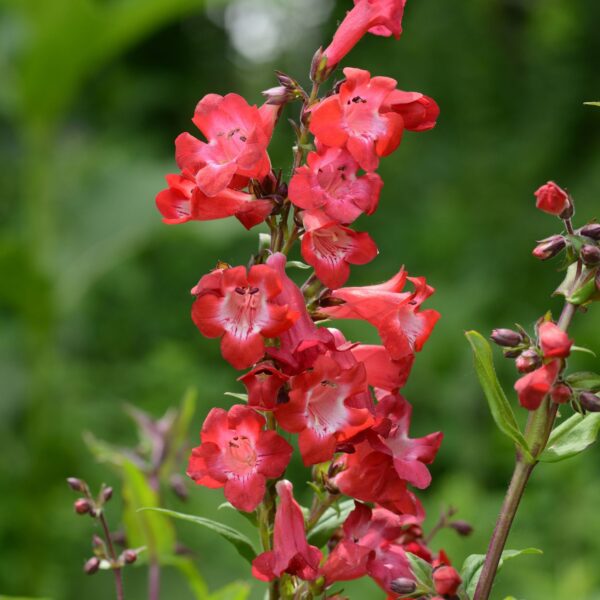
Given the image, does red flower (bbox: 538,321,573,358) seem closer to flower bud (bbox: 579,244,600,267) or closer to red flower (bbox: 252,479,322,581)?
flower bud (bbox: 579,244,600,267)

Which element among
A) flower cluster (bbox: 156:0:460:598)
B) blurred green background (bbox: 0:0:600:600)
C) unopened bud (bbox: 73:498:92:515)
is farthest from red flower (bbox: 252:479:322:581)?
blurred green background (bbox: 0:0:600:600)

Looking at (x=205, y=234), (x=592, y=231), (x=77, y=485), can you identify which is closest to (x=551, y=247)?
(x=592, y=231)

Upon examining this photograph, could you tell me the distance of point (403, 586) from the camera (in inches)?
27.9

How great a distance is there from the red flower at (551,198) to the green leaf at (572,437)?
154 millimetres

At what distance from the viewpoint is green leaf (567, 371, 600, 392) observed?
712mm

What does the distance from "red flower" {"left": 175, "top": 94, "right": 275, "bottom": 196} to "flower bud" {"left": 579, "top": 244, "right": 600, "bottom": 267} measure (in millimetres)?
229

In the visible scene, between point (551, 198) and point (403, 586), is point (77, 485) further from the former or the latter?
point (551, 198)

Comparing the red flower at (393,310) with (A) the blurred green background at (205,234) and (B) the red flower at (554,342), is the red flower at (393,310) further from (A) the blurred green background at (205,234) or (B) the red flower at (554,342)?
(A) the blurred green background at (205,234)

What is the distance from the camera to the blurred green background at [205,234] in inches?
114

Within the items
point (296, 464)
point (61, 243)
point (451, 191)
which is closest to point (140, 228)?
point (61, 243)

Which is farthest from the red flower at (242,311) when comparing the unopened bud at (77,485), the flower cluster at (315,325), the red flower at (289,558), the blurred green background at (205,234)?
the blurred green background at (205,234)

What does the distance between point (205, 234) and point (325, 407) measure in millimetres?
2771

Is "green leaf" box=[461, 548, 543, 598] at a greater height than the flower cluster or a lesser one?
lesser

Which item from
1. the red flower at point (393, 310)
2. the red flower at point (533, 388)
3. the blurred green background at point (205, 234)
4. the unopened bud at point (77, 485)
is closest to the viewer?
the red flower at point (533, 388)
